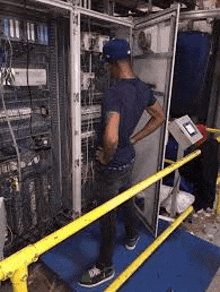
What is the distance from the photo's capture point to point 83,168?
322 cm

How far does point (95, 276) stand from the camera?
214cm

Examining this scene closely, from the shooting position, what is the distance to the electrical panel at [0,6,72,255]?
224cm

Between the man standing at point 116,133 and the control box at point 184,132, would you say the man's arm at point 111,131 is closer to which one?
the man standing at point 116,133

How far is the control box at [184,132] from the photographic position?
2.44 meters

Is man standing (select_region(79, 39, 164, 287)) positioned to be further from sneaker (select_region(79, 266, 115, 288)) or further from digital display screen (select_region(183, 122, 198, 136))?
digital display screen (select_region(183, 122, 198, 136))

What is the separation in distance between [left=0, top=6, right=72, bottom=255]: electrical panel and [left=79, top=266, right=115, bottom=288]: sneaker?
88 cm

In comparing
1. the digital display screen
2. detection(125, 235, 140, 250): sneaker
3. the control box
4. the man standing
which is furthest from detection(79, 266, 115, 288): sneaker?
the digital display screen

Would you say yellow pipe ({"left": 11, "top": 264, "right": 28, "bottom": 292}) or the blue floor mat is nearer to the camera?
yellow pipe ({"left": 11, "top": 264, "right": 28, "bottom": 292})

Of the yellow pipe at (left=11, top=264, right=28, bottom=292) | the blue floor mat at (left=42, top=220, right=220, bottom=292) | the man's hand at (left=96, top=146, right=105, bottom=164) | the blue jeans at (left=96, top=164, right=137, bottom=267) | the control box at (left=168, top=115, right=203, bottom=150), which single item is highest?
the control box at (left=168, top=115, right=203, bottom=150)

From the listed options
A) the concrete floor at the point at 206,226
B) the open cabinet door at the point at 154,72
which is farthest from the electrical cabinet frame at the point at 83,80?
the concrete floor at the point at 206,226

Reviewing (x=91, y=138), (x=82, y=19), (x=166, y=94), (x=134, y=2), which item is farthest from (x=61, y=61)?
(x=134, y=2)

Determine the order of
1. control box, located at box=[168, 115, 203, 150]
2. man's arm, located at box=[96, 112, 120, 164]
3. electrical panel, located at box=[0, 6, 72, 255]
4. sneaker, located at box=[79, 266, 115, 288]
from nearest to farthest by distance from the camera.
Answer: man's arm, located at box=[96, 112, 120, 164] → sneaker, located at box=[79, 266, 115, 288] → electrical panel, located at box=[0, 6, 72, 255] → control box, located at box=[168, 115, 203, 150]

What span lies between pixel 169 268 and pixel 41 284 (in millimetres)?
1291

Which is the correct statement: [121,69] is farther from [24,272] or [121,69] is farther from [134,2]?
[134,2]
